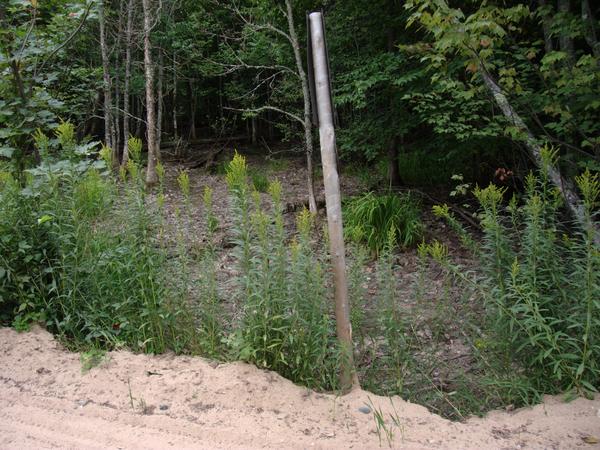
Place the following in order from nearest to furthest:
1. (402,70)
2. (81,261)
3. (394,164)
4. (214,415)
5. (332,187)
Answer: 1. (214,415)
2. (332,187)
3. (81,261)
4. (402,70)
5. (394,164)

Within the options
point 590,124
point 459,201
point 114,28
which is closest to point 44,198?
point 590,124

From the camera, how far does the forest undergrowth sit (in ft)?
11.1

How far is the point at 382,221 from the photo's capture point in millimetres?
8016

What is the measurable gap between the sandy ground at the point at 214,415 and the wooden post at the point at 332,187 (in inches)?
12.9

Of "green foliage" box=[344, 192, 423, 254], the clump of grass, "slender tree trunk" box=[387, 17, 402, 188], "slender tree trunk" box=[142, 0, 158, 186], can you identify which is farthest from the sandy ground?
"slender tree trunk" box=[142, 0, 158, 186]

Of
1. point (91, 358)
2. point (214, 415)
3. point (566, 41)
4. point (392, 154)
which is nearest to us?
point (214, 415)

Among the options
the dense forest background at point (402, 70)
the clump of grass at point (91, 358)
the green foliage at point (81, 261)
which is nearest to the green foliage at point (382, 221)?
the dense forest background at point (402, 70)

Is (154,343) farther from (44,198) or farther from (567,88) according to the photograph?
(567,88)

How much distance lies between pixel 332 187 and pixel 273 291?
852mm

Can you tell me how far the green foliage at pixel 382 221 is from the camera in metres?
7.79

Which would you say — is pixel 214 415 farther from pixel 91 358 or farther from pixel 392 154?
pixel 392 154

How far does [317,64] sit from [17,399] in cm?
313

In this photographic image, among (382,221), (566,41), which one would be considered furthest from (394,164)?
(566,41)

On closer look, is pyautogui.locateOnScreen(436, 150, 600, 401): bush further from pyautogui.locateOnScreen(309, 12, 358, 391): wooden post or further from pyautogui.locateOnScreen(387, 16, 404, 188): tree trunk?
pyautogui.locateOnScreen(387, 16, 404, 188): tree trunk
